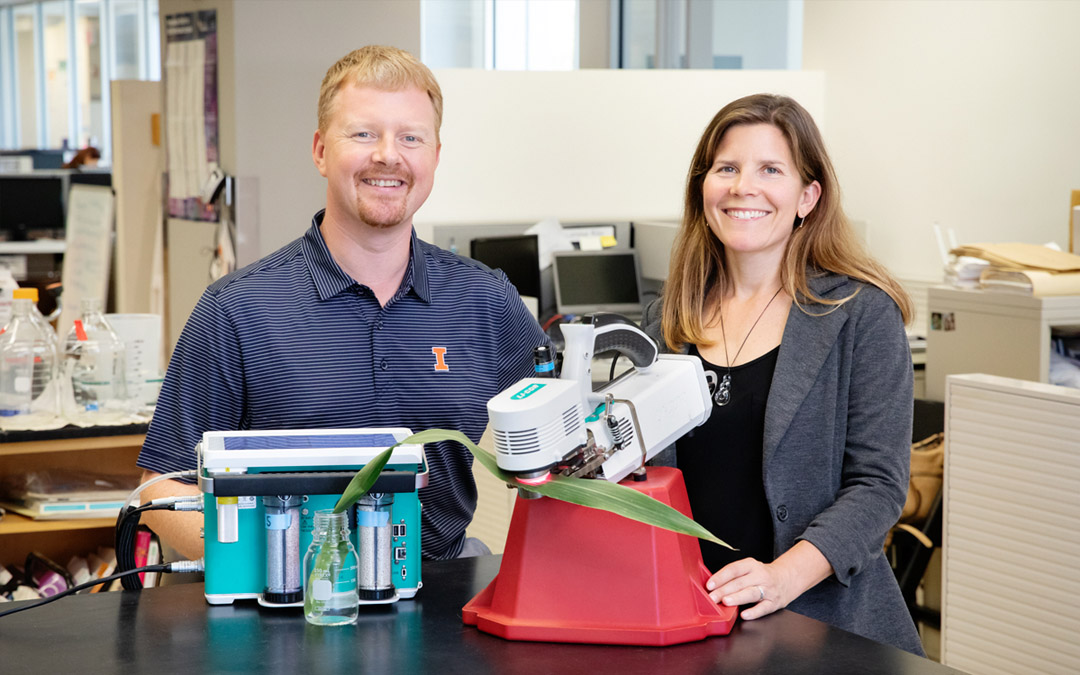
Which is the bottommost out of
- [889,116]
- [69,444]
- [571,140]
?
[69,444]

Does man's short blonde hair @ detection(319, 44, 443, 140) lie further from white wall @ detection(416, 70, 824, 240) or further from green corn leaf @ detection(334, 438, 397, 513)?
white wall @ detection(416, 70, 824, 240)

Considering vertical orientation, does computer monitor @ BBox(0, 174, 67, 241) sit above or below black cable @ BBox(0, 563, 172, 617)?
above

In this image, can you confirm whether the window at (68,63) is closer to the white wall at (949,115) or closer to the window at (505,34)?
the window at (505,34)

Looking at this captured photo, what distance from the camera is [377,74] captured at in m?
1.77

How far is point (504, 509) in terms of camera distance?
3588 mm

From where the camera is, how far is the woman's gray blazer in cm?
166

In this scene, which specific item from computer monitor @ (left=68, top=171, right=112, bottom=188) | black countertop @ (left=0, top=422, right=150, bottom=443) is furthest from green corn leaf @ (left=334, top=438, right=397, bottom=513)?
computer monitor @ (left=68, top=171, right=112, bottom=188)

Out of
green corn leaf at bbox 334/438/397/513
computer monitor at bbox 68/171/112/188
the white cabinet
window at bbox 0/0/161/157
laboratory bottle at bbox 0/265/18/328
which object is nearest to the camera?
green corn leaf at bbox 334/438/397/513

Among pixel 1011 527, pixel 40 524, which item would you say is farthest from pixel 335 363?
pixel 1011 527

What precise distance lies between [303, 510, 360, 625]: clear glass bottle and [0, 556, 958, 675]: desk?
0.02 meters

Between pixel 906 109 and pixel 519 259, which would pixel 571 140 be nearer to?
pixel 519 259

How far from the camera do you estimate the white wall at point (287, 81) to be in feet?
13.8

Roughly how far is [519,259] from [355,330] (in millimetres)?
2436

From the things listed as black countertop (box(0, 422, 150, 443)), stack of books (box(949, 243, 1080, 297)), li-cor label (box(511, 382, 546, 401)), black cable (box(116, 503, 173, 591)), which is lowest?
black countertop (box(0, 422, 150, 443))
